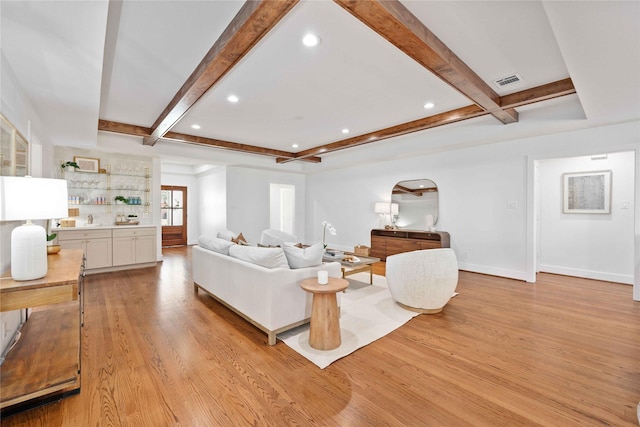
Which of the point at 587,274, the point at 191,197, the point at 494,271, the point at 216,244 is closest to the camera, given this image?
the point at 216,244

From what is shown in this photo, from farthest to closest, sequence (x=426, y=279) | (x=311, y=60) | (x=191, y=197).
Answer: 1. (x=191, y=197)
2. (x=426, y=279)
3. (x=311, y=60)

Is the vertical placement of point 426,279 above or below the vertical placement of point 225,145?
below

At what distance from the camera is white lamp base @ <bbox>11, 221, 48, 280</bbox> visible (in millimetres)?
1697

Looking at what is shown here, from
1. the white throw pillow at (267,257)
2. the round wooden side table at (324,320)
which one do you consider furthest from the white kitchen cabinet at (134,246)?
the round wooden side table at (324,320)

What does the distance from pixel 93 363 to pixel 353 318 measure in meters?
2.35

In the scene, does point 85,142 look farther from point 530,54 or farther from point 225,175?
point 530,54

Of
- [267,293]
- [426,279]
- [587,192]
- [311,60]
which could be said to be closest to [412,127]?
[311,60]

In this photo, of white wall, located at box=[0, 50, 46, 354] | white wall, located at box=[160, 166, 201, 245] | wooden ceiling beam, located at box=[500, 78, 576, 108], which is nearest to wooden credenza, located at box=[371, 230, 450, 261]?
wooden ceiling beam, located at box=[500, 78, 576, 108]

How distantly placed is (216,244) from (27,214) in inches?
74.2

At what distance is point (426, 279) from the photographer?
10.5ft

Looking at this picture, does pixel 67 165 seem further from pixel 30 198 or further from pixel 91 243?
pixel 30 198

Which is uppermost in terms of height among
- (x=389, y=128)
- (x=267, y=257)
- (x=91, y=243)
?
(x=389, y=128)

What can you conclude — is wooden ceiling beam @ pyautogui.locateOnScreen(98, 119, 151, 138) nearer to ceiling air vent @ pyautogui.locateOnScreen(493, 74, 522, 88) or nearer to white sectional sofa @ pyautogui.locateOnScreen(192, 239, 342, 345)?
white sectional sofa @ pyautogui.locateOnScreen(192, 239, 342, 345)

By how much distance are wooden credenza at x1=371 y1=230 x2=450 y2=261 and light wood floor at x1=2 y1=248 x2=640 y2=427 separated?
2.15 m
